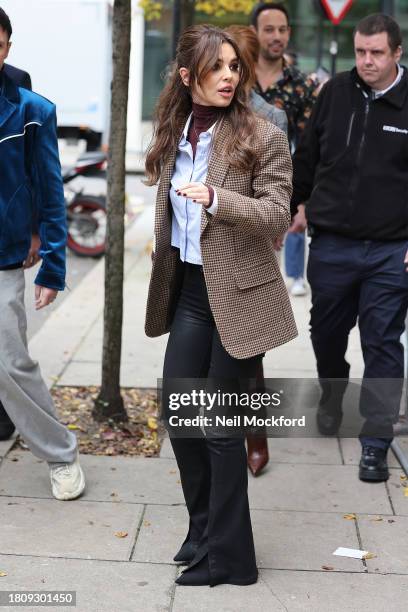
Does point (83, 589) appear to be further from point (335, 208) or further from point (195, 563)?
point (335, 208)

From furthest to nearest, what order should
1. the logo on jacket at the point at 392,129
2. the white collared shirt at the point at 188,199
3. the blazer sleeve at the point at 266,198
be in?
1. the logo on jacket at the point at 392,129
2. the white collared shirt at the point at 188,199
3. the blazer sleeve at the point at 266,198

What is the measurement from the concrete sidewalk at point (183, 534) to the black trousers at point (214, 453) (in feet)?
0.37

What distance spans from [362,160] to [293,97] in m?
1.01

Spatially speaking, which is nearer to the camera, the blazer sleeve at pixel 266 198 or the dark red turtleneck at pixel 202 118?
the blazer sleeve at pixel 266 198

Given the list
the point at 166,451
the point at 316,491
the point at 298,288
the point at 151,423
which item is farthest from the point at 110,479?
the point at 298,288

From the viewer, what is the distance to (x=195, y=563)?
3.96m

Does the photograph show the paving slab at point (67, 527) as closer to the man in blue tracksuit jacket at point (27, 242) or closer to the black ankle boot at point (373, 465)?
the man in blue tracksuit jacket at point (27, 242)

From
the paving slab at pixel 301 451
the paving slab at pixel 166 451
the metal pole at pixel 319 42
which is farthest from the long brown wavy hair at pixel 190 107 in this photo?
the metal pole at pixel 319 42

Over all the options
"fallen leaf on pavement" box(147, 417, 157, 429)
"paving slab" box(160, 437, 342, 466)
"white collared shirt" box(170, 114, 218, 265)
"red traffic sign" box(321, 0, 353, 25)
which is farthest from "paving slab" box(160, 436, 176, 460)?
"red traffic sign" box(321, 0, 353, 25)

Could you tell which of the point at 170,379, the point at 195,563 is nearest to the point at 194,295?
the point at 170,379

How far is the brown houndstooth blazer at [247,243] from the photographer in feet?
12.3

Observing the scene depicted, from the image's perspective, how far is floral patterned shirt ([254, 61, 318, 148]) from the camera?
587 centimetres

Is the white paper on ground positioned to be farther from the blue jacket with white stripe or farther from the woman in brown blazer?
the blue jacket with white stripe

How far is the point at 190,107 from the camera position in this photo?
13.1ft
